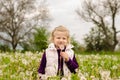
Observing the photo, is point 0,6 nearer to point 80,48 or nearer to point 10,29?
point 10,29

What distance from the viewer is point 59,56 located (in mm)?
6656

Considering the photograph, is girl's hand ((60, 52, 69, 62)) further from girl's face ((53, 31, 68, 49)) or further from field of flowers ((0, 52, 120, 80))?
field of flowers ((0, 52, 120, 80))

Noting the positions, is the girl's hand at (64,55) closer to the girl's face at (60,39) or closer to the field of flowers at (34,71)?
the girl's face at (60,39)

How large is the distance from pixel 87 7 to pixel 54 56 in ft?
180

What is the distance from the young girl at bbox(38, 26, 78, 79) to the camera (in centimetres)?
655

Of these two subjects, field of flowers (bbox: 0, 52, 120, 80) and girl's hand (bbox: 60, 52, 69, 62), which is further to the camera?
girl's hand (bbox: 60, 52, 69, 62)

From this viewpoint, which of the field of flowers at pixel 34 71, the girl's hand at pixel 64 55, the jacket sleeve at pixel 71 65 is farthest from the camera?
the jacket sleeve at pixel 71 65

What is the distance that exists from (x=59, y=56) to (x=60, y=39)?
29 cm

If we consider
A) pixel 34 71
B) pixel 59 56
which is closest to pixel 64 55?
pixel 59 56

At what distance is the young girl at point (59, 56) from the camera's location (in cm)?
655

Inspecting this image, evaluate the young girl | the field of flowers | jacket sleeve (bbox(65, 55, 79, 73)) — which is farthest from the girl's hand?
the field of flowers

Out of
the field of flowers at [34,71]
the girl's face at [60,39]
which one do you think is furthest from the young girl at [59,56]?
the field of flowers at [34,71]

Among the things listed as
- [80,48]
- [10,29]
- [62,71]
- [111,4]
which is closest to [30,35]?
[10,29]

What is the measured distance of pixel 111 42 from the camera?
58.0m
